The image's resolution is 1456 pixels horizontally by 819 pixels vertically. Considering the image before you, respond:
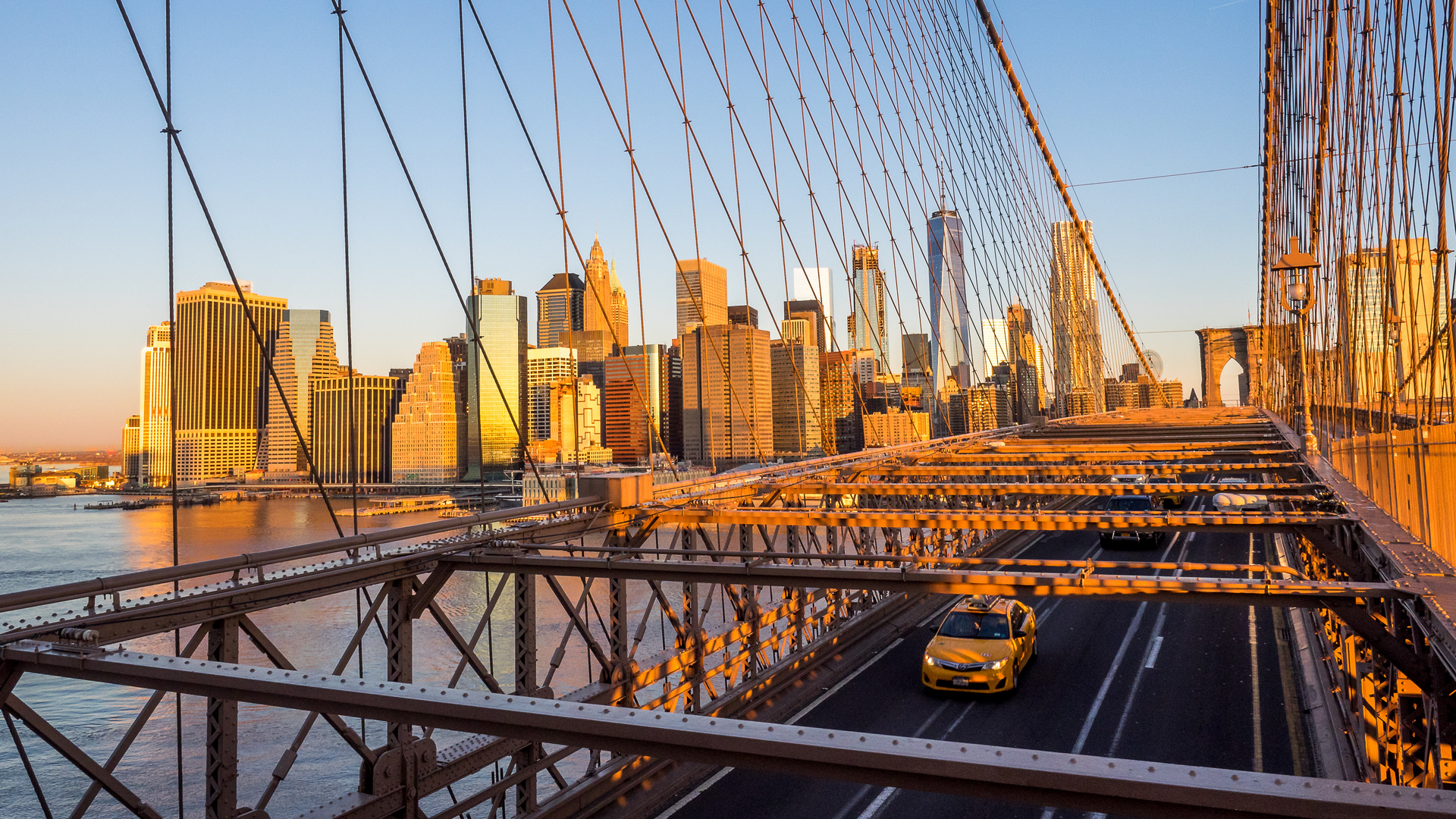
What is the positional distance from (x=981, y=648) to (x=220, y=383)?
9914cm

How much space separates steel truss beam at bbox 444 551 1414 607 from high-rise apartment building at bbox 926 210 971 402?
20020 mm

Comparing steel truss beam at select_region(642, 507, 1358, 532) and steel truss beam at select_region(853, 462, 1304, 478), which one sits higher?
steel truss beam at select_region(853, 462, 1304, 478)

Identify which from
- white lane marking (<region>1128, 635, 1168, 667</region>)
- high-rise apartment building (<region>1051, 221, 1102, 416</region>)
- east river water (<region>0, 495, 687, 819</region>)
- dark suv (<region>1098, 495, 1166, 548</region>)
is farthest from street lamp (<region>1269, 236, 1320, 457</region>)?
high-rise apartment building (<region>1051, 221, 1102, 416</region>)

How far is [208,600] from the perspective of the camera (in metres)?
5.83

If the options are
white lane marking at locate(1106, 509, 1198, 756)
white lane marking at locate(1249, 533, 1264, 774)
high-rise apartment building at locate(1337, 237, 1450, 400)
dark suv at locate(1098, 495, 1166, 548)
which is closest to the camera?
high-rise apartment building at locate(1337, 237, 1450, 400)

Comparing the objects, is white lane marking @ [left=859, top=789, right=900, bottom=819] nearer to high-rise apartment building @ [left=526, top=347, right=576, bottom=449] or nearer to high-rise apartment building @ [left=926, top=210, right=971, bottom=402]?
high-rise apartment building @ [left=926, top=210, right=971, bottom=402]

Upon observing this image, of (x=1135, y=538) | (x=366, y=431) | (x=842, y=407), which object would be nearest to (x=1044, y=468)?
(x=1135, y=538)

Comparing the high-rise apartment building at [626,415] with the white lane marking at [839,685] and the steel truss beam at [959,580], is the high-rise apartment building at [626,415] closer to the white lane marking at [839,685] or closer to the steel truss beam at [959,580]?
the white lane marking at [839,685]

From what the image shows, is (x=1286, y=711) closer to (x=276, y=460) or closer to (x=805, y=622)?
(x=805, y=622)

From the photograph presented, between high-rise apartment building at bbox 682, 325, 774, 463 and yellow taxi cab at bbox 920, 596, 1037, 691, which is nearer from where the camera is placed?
yellow taxi cab at bbox 920, 596, 1037, 691

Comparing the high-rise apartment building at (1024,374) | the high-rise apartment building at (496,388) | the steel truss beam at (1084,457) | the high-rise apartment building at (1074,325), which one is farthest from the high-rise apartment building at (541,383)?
the steel truss beam at (1084,457)

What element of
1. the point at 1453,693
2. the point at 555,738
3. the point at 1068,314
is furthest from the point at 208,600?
the point at 1068,314

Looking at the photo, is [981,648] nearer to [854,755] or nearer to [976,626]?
[976,626]

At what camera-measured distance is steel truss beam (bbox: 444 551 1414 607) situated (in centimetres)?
655
